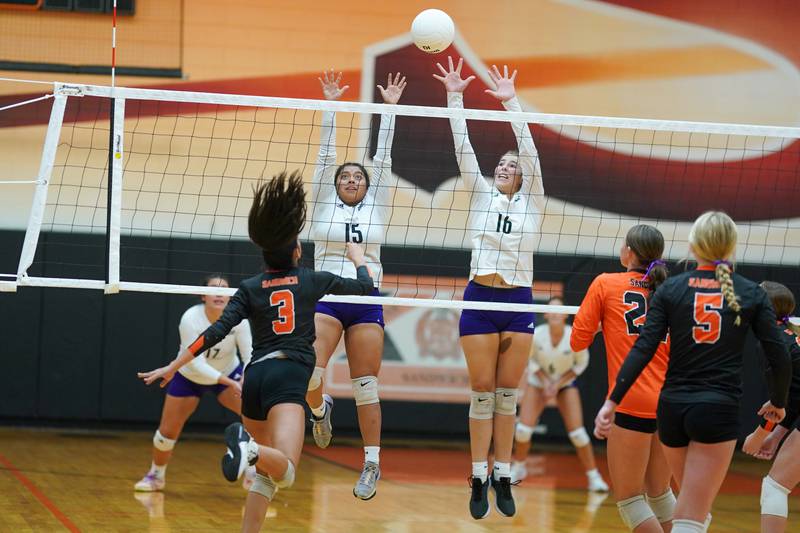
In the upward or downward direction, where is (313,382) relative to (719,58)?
downward

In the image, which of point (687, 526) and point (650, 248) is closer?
point (687, 526)

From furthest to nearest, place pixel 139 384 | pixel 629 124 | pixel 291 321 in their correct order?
1. pixel 139 384
2. pixel 629 124
3. pixel 291 321

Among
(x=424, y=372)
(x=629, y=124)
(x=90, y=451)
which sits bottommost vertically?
(x=90, y=451)

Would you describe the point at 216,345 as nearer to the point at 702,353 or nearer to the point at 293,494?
the point at 293,494

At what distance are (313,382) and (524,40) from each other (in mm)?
7677

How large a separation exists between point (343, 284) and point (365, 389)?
4.85 feet

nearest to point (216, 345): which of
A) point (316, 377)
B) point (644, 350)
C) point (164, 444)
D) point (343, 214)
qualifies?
point (164, 444)

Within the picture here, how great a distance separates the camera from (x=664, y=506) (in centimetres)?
605

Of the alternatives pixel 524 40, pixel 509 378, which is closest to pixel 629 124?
pixel 509 378

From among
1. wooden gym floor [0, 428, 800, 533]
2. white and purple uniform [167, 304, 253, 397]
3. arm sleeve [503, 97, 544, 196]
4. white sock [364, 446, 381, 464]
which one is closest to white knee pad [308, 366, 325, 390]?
white sock [364, 446, 381, 464]

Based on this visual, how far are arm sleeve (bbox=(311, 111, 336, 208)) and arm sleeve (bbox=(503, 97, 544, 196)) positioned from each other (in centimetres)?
124

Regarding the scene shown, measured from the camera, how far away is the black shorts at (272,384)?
562cm

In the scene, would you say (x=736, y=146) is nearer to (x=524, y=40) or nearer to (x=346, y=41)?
(x=524, y=40)

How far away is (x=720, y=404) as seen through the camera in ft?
15.6
